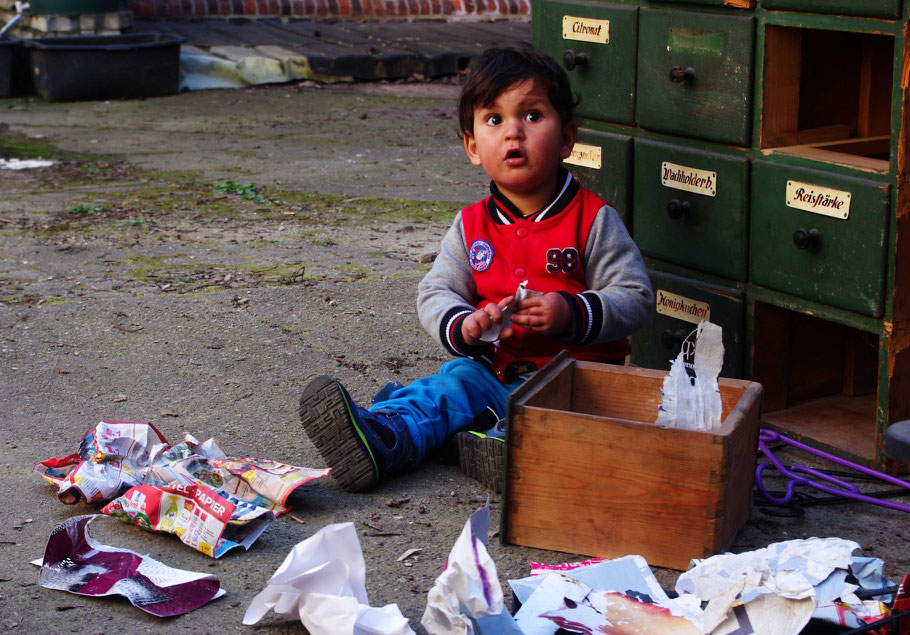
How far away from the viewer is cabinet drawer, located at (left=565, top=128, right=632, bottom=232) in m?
3.16

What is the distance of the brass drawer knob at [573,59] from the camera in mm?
3180

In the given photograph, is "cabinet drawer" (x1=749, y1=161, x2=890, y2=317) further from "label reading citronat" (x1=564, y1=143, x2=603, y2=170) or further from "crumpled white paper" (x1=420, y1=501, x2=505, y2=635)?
"crumpled white paper" (x1=420, y1=501, x2=505, y2=635)

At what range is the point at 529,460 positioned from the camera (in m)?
2.26

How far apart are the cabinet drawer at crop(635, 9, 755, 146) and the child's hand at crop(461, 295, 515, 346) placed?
2.45 ft

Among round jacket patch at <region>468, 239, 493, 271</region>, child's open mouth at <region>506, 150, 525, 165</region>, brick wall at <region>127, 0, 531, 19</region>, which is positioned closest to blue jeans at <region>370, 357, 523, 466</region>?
round jacket patch at <region>468, 239, 493, 271</region>

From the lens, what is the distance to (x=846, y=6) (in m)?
2.45

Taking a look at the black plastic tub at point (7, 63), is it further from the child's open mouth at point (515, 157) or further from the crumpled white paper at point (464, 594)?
the crumpled white paper at point (464, 594)

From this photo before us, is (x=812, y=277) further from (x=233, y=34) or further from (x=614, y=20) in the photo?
(x=233, y=34)

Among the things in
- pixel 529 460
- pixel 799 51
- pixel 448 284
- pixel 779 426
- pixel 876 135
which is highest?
pixel 799 51

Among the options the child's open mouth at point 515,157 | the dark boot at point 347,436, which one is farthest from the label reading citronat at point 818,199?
the dark boot at point 347,436

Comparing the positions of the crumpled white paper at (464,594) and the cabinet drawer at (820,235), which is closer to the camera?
the crumpled white paper at (464,594)

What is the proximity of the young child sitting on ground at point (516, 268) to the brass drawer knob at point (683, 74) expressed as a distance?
31cm

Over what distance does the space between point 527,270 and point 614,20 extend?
32.5 inches

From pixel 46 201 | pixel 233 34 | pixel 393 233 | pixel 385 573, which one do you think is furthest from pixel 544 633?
pixel 233 34
